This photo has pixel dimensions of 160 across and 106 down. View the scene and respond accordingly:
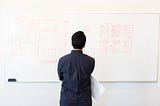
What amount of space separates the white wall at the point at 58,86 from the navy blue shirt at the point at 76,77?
891 mm

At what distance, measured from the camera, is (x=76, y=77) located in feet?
7.11

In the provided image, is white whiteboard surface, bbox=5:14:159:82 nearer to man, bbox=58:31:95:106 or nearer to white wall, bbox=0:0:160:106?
white wall, bbox=0:0:160:106

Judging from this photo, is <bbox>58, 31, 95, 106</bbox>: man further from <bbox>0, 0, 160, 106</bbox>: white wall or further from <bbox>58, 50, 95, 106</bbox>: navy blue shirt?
<bbox>0, 0, 160, 106</bbox>: white wall

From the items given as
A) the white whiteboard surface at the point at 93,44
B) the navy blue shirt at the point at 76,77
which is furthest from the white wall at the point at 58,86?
the navy blue shirt at the point at 76,77

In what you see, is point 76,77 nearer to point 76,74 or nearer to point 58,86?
point 76,74

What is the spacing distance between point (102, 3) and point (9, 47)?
1.36 m

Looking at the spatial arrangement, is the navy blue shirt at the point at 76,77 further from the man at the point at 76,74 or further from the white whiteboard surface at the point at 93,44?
the white whiteboard surface at the point at 93,44

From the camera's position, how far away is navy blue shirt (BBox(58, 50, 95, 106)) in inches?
85.5

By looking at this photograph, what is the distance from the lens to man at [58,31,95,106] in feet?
7.12

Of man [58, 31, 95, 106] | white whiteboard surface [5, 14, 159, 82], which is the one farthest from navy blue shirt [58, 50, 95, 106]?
white whiteboard surface [5, 14, 159, 82]

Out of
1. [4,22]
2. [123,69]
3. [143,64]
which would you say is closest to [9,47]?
[4,22]

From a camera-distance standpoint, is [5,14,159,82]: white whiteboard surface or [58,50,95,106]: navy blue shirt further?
[5,14,159,82]: white whiteboard surface

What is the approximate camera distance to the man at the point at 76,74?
2.17 metres

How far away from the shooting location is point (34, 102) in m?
3.10
